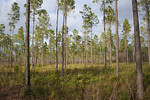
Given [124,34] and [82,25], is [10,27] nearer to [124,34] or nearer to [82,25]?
[82,25]

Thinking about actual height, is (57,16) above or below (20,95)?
Answer: above

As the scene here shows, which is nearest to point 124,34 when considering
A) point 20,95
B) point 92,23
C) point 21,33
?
point 92,23

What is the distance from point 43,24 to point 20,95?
19.9 meters

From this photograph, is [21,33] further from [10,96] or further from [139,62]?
[139,62]

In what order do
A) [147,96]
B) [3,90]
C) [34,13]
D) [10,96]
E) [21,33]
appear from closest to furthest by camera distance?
[147,96] < [10,96] < [3,90] < [34,13] < [21,33]

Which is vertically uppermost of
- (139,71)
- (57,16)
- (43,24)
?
(43,24)

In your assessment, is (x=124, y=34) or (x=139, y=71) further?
(x=124, y=34)

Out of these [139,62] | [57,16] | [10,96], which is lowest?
[10,96]

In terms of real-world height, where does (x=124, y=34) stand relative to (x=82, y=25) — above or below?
below

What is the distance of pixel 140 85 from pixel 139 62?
4.23 ft

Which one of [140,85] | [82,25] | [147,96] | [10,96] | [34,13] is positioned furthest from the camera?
[82,25]

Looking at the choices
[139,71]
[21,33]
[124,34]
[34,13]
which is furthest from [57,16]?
[124,34]

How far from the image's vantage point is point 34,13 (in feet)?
54.3

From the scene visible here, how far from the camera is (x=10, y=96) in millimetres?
5055
